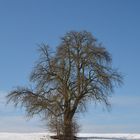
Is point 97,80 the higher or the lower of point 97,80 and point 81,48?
the lower

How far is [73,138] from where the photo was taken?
1727 inches

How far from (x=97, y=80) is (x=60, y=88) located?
12.1 feet

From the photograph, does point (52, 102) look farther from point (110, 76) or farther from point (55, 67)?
point (110, 76)

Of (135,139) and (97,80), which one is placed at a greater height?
(97,80)

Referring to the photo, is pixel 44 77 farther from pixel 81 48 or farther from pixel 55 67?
pixel 81 48

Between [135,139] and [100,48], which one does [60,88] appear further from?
[135,139]

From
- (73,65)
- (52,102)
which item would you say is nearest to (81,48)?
(73,65)

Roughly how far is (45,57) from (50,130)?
842 cm

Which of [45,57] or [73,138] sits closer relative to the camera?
[73,138]

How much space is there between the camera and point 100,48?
47.7m

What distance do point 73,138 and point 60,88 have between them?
18.1 ft

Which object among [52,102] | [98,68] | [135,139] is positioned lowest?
[135,139]

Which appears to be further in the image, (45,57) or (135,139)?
(45,57)

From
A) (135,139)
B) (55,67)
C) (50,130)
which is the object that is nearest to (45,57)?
(55,67)
